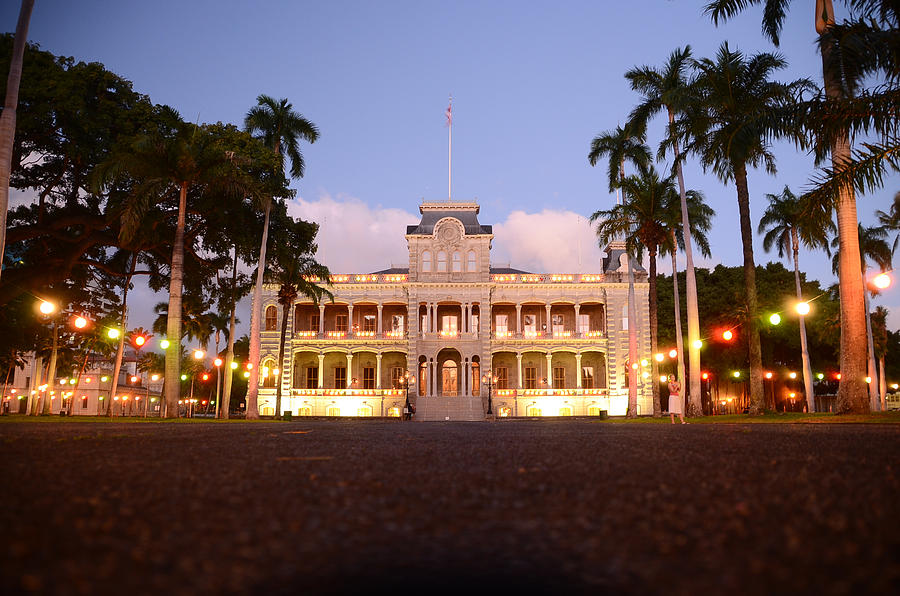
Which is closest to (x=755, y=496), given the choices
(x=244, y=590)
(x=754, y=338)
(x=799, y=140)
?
(x=244, y=590)

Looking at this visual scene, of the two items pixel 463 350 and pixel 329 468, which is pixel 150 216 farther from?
pixel 463 350

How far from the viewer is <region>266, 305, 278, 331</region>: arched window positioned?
51.8 meters

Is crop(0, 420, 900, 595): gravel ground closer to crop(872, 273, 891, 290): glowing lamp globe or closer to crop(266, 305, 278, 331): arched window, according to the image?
crop(872, 273, 891, 290): glowing lamp globe

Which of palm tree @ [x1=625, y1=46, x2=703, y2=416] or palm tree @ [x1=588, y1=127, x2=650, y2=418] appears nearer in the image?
palm tree @ [x1=625, y1=46, x2=703, y2=416]

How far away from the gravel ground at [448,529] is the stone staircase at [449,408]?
1605 inches

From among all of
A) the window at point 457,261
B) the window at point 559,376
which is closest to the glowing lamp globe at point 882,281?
the window at point 457,261

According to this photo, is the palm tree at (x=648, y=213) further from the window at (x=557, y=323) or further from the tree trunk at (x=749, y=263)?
the window at (x=557, y=323)

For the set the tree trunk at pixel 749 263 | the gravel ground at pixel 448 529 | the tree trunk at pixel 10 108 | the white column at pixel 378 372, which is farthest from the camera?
the white column at pixel 378 372

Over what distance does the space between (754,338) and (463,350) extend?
89.5 ft

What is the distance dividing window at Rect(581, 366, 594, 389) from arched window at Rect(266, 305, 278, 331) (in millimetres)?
23735

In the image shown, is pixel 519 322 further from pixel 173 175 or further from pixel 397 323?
pixel 173 175

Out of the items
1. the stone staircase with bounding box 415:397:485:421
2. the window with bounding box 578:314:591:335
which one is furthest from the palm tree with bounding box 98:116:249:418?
the window with bounding box 578:314:591:335

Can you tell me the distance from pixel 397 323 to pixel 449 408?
430 inches

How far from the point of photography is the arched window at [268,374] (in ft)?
170
